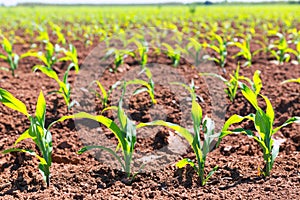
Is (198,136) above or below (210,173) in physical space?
above

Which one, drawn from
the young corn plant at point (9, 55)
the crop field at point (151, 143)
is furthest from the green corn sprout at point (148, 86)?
the young corn plant at point (9, 55)

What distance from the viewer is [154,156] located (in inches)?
97.6

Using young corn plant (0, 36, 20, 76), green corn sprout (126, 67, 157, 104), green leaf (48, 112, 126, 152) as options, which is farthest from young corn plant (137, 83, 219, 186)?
young corn plant (0, 36, 20, 76)

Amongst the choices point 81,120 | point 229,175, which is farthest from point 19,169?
point 229,175

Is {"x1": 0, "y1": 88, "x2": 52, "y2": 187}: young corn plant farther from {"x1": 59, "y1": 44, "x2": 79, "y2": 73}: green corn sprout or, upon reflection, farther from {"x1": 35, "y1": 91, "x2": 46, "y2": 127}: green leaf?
{"x1": 59, "y1": 44, "x2": 79, "y2": 73}: green corn sprout

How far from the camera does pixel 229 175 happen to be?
2217 mm

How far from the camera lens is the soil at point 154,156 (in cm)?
206

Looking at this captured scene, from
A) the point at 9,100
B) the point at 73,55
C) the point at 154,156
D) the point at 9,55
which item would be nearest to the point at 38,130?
the point at 9,100

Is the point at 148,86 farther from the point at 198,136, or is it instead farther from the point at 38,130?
the point at 38,130

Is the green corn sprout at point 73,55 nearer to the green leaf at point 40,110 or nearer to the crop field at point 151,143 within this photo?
the crop field at point 151,143

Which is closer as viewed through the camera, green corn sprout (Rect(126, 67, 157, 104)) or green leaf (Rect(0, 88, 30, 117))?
green leaf (Rect(0, 88, 30, 117))

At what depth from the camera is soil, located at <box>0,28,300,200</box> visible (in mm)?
2062

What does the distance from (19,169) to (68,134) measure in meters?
0.59

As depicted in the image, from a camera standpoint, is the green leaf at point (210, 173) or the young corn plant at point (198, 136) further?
the green leaf at point (210, 173)
